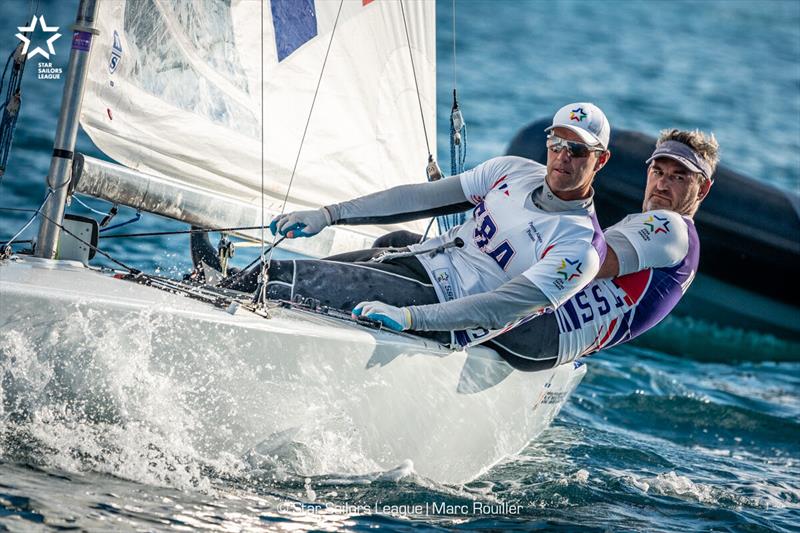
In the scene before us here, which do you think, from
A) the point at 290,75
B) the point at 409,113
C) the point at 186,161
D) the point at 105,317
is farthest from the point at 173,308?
the point at 409,113

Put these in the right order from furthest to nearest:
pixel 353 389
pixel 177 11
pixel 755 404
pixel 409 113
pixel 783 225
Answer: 1. pixel 783 225
2. pixel 755 404
3. pixel 409 113
4. pixel 177 11
5. pixel 353 389

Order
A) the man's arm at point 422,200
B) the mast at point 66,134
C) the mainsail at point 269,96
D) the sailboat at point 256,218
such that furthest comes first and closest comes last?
the man's arm at point 422,200
the mainsail at point 269,96
the mast at point 66,134
the sailboat at point 256,218

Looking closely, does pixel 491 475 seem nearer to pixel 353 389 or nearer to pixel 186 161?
pixel 353 389

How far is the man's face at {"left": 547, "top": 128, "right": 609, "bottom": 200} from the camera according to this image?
3.34m

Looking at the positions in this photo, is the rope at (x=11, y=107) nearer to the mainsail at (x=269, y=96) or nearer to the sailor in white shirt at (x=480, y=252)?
the mainsail at (x=269, y=96)

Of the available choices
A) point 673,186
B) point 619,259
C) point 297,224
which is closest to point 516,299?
point 619,259


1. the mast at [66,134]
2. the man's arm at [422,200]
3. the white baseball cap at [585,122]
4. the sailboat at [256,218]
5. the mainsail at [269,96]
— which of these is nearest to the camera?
the sailboat at [256,218]

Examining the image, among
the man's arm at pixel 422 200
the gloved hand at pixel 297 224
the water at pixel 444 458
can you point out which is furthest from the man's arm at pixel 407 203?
the water at pixel 444 458

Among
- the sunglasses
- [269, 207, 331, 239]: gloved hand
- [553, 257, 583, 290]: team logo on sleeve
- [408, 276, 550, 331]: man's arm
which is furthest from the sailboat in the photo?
the sunglasses

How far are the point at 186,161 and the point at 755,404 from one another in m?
3.51

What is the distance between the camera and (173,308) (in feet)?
9.37

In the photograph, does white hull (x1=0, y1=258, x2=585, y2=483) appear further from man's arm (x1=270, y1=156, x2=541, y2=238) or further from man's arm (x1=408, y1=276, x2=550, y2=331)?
man's arm (x1=270, y1=156, x2=541, y2=238)

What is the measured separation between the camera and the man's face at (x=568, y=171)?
3.34 metres

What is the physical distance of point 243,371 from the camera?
2.93 meters
